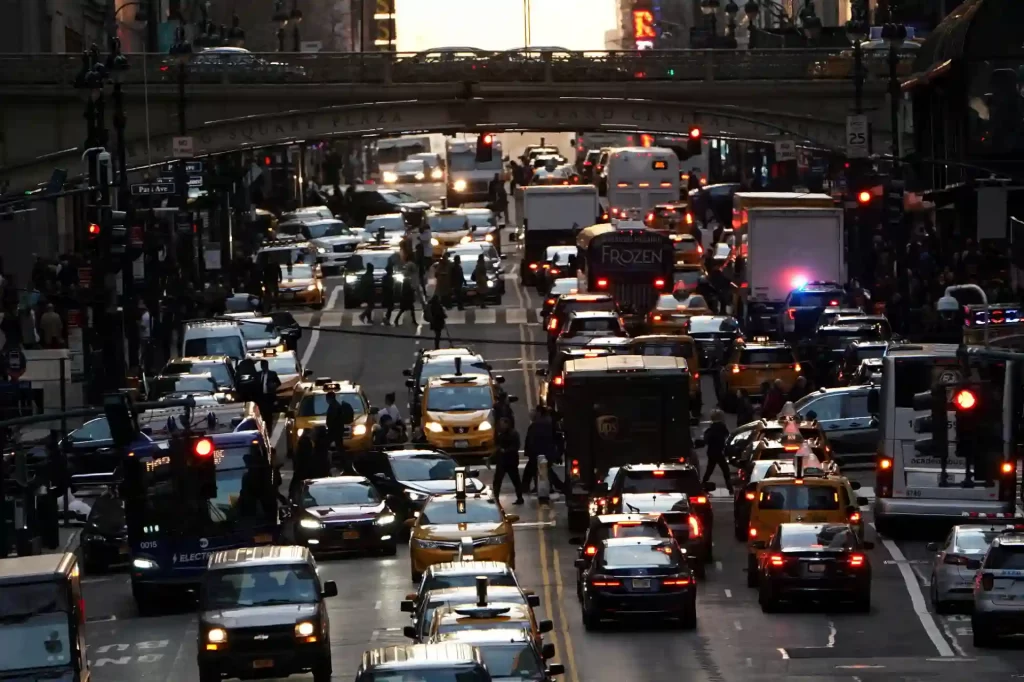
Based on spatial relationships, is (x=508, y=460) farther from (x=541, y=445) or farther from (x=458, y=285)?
(x=458, y=285)

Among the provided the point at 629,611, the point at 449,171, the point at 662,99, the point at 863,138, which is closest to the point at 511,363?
the point at 863,138

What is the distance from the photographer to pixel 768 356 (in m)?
49.6

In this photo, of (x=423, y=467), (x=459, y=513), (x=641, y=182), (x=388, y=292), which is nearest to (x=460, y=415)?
(x=423, y=467)

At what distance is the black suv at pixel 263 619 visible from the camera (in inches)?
968

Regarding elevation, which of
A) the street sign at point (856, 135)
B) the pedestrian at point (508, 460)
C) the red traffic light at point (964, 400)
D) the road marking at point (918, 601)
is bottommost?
the road marking at point (918, 601)

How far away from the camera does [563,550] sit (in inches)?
1439

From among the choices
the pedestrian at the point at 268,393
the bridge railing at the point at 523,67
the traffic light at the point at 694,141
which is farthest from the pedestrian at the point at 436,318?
the bridge railing at the point at 523,67

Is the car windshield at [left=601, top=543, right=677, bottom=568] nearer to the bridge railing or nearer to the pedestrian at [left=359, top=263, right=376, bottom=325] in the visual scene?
the pedestrian at [left=359, top=263, right=376, bottom=325]

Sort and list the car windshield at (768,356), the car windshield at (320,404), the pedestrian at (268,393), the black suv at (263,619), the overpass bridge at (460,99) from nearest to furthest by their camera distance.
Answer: the black suv at (263,619)
the car windshield at (320,404)
the pedestrian at (268,393)
the car windshield at (768,356)
the overpass bridge at (460,99)

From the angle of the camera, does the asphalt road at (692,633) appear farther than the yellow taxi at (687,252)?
No

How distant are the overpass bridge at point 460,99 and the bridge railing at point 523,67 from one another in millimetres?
31

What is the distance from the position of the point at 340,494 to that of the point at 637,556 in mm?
8528

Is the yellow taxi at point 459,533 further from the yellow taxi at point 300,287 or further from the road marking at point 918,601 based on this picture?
the yellow taxi at point 300,287

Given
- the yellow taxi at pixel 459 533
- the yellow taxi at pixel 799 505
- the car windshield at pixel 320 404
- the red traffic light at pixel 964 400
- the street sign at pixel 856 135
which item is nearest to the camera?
the red traffic light at pixel 964 400
